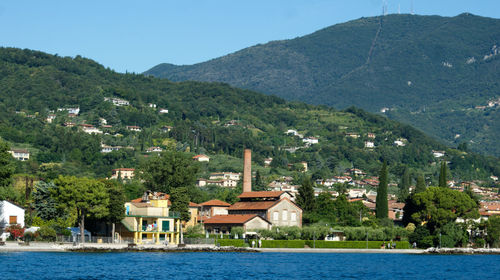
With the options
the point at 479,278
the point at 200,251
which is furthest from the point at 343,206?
the point at 479,278

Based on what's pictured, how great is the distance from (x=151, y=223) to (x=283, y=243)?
15715mm

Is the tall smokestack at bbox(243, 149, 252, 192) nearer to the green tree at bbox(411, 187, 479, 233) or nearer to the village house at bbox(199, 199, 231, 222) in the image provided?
the village house at bbox(199, 199, 231, 222)

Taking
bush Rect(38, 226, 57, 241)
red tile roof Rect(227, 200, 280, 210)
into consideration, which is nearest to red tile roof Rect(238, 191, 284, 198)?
red tile roof Rect(227, 200, 280, 210)

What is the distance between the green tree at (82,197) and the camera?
8212 cm

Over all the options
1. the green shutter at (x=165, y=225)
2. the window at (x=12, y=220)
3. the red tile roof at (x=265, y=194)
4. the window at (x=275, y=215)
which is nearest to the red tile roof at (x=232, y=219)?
the window at (x=275, y=215)

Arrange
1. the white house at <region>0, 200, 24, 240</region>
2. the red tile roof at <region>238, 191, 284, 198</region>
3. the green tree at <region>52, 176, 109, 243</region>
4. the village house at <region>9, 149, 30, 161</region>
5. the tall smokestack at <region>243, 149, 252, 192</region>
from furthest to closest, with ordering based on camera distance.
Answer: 1. the village house at <region>9, 149, 30, 161</region>
2. the tall smokestack at <region>243, 149, 252, 192</region>
3. the red tile roof at <region>238, 191, 284, 198</region>
4. the green tree at <region>52, 176, 109, 243</region>
5. the white house at <region>0, 200, 24, 240</region>

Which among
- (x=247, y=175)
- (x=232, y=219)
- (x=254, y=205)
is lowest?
(x=232, y=219)

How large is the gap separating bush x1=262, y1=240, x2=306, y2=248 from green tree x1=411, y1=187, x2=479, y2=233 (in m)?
18.9

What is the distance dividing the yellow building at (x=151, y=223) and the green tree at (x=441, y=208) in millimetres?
33124

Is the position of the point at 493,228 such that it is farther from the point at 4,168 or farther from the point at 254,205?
the point at 4,168

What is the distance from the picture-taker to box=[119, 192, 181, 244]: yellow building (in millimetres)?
89500

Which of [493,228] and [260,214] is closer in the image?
[493,228]

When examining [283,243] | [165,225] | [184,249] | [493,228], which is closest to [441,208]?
[493,228]

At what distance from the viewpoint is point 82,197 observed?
82125mm
